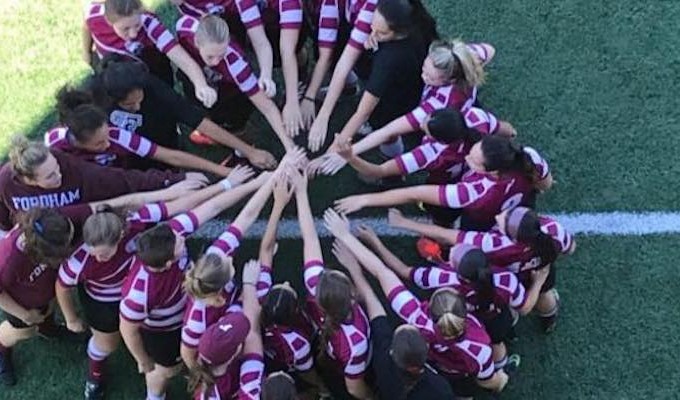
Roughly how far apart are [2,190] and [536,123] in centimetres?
346

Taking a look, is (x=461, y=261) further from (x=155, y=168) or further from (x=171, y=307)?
(x=155, y=168)

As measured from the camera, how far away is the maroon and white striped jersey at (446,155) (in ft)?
19.4

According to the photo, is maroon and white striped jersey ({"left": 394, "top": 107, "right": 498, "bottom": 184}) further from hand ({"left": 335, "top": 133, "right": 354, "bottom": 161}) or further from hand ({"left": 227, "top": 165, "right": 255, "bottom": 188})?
hand ({"left": 227, "top": 165, "right": 255, "bottom": 188})

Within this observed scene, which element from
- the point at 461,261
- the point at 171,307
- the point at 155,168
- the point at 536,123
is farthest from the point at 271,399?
the point at 536,123

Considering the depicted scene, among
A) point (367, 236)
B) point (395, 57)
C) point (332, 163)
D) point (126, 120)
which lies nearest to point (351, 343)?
point (367, 236)

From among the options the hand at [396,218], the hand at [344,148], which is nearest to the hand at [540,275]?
the hand at [396,218]

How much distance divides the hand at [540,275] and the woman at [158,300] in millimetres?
1663

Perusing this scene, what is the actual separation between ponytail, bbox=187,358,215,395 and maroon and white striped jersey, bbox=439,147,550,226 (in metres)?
1.68

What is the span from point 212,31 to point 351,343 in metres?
2.00

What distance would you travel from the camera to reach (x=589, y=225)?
6547 millimetres

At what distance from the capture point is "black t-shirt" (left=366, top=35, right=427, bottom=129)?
610 cm

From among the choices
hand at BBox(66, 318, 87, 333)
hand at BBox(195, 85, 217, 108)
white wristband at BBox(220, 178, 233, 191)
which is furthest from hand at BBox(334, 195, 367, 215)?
hand at BBox(66, 318, 87, 333)

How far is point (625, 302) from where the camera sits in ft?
20.3

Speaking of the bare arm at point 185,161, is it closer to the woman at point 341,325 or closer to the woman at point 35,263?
the woman at point 35,263
